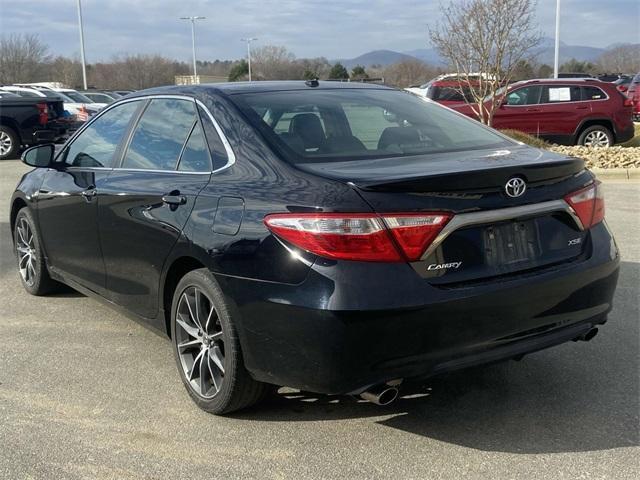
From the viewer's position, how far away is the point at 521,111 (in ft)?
51.9

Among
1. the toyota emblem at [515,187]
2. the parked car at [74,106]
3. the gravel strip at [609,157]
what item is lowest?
the gravel strip at [609,157]

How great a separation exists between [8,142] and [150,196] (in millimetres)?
15635

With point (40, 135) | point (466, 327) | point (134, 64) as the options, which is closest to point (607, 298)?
point (466, 327)

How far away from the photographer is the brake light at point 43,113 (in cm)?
1764

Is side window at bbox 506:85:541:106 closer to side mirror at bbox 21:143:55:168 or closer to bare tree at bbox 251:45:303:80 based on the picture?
side mirror at bbox 21:143:55:168

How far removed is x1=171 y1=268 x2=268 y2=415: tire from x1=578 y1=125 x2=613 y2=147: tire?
13544mm

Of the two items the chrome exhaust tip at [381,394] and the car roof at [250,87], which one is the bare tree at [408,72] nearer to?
the car roof at [250,87]

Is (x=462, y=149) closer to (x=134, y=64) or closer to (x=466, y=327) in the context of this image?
(x=466, y=327)

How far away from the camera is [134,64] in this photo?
80562 mm

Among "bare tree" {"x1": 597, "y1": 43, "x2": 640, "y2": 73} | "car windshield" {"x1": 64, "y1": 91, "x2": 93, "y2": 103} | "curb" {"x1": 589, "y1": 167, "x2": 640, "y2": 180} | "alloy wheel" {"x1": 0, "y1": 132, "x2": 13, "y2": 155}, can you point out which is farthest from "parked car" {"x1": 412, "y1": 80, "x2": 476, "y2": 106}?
"bare tree" {"x1": 597, "y1": 43, "x2": 640, "y2": 73}

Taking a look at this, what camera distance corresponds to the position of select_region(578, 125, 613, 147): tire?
1541 centimetres

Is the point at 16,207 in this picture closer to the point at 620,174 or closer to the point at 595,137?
the point at 620,174

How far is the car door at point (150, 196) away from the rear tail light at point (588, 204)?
1788 mm

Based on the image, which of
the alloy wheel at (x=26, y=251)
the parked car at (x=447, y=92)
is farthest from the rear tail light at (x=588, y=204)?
the parked car at (x=447, y=92)
